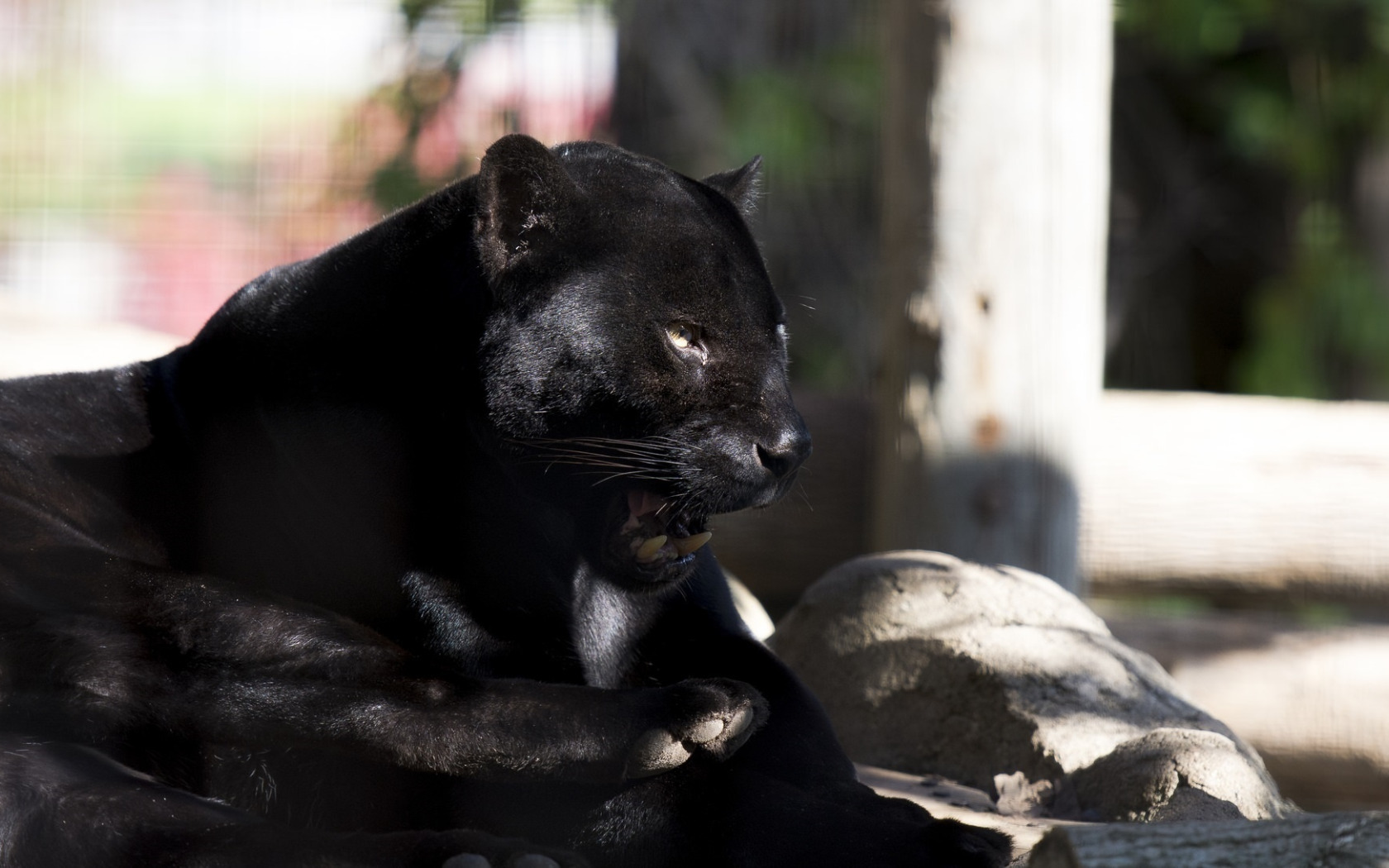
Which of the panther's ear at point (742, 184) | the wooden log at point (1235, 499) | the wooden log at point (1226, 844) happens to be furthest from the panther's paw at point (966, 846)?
the wooden log at point (1235, 499)

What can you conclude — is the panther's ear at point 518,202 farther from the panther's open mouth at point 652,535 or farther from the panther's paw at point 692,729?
the panther's paw at point 692,729

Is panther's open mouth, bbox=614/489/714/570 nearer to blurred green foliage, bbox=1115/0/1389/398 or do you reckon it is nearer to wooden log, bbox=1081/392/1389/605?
wooden log, bbox=1081/392/1389/605

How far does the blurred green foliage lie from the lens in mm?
6008

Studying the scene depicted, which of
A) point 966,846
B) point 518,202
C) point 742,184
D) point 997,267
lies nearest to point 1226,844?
point 966,846

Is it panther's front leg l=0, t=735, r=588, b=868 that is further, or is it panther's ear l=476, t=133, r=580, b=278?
panther's ear l=476, t=133, r=580, b=278

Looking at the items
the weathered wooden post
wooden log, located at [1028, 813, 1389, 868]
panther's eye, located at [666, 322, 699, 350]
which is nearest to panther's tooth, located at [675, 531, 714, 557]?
panther's eye, located at [666, 322, 699, 350]

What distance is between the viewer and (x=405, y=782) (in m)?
1.62

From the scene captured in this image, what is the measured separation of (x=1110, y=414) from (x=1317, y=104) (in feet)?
11.6

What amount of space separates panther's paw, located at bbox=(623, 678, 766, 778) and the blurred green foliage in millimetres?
5289

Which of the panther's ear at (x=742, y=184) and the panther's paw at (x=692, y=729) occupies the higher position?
the panther's ear at (x=742, y=184)

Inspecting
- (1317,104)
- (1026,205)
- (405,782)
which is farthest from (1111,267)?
(405,782)

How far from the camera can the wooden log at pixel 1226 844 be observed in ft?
4.06

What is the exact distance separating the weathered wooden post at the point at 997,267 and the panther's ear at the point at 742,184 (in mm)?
1053

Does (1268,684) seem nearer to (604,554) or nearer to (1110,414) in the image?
(1110,414)
